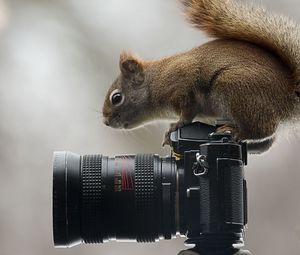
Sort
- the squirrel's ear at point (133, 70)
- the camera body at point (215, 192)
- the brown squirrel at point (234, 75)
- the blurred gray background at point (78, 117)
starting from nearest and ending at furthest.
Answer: the camera body at point (215, 192)
the brown squirrel at point (234, 75)
the squirrel's ear at point (133, 70)
the blurred gray background at point (78, 117)

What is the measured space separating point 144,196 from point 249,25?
0.38m

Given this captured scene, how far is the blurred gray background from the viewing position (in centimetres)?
240

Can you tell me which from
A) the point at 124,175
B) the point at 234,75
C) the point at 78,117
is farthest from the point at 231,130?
the point at 78,117

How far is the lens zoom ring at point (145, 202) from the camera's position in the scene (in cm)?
153

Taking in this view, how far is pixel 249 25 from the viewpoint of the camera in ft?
5.42

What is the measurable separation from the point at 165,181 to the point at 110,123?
299 mm

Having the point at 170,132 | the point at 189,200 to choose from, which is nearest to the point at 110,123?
the point at 170,132

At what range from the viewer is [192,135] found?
5.04 feet

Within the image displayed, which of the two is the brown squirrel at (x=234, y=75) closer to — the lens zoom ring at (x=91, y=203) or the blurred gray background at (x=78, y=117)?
the lens zoom ring at (x=91, y=203)

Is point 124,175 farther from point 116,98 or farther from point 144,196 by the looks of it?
point 116,98

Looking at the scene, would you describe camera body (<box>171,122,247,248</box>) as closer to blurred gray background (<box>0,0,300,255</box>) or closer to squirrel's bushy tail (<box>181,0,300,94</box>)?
squirrel's bushy tail (<box>181,0,300,94</box>)

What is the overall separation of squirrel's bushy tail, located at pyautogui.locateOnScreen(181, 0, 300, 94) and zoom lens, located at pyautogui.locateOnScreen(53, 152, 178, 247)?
299mm

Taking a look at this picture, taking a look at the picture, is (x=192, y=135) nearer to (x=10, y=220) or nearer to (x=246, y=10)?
(x=246, y=10)

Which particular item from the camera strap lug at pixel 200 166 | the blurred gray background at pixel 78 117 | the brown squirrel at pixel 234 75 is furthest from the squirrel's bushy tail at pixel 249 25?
the blurred gray background at pixel 78 117
